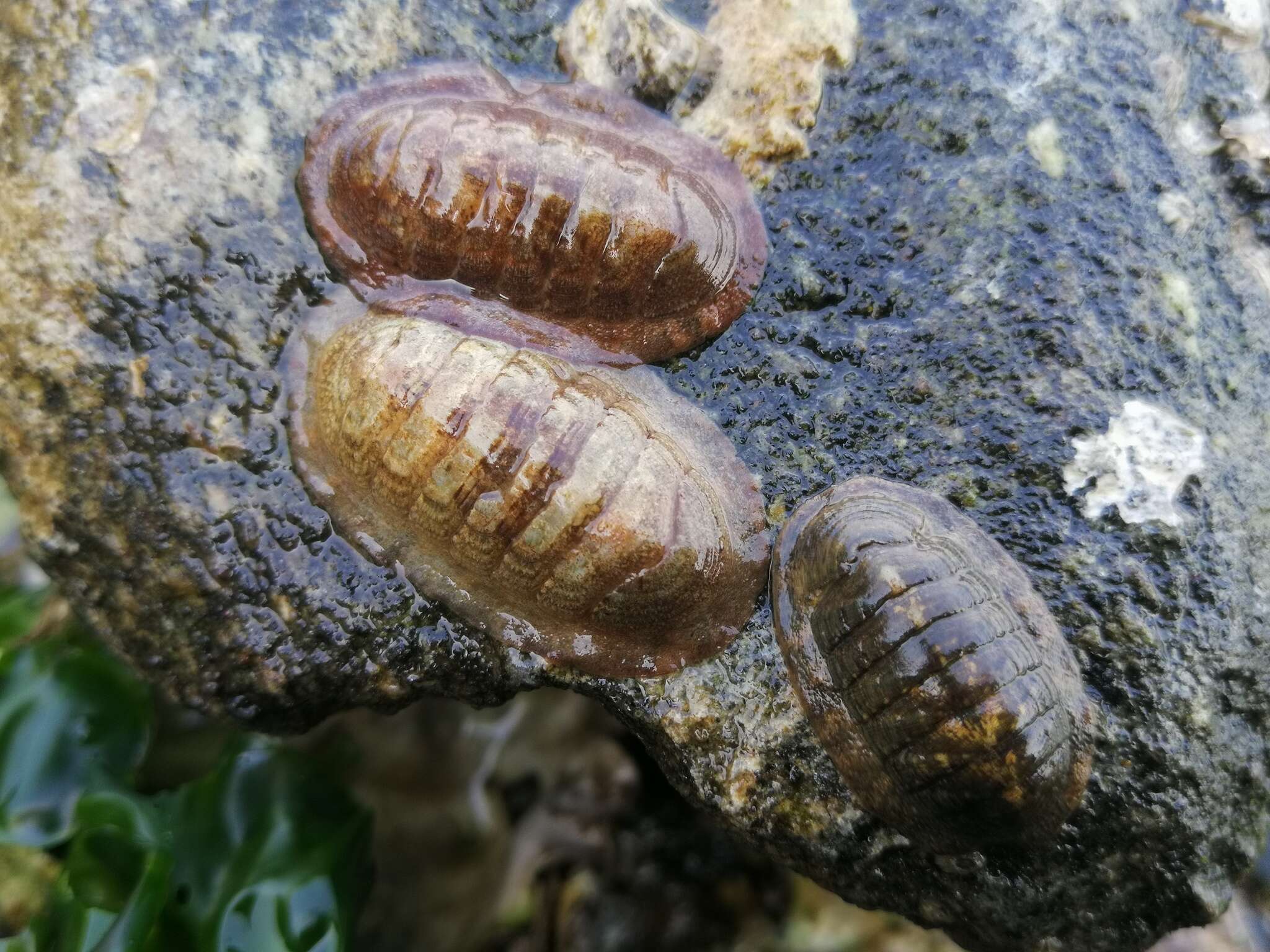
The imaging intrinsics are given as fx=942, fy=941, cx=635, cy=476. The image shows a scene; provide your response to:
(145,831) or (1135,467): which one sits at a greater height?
(1135,467)

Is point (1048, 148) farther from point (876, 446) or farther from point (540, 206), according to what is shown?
point (540, 206)

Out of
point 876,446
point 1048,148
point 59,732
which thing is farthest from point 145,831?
point 1048,148

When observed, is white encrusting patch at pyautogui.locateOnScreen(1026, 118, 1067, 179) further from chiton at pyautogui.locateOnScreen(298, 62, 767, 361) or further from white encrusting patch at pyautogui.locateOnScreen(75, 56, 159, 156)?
white encrusting patch at pyautogui.locateOnScreen(75, 56, 159, 156)

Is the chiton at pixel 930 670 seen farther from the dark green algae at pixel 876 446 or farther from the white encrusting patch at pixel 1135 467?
the white encrusting patch at pixel 1135 467

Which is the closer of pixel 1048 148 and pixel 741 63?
pixel 1048 148

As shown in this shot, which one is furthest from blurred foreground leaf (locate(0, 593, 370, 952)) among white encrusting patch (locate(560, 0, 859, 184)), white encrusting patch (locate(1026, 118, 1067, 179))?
white encrusting patch (locate(1026, 118, 1067, 179))

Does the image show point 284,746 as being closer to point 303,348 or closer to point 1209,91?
point 303,348
